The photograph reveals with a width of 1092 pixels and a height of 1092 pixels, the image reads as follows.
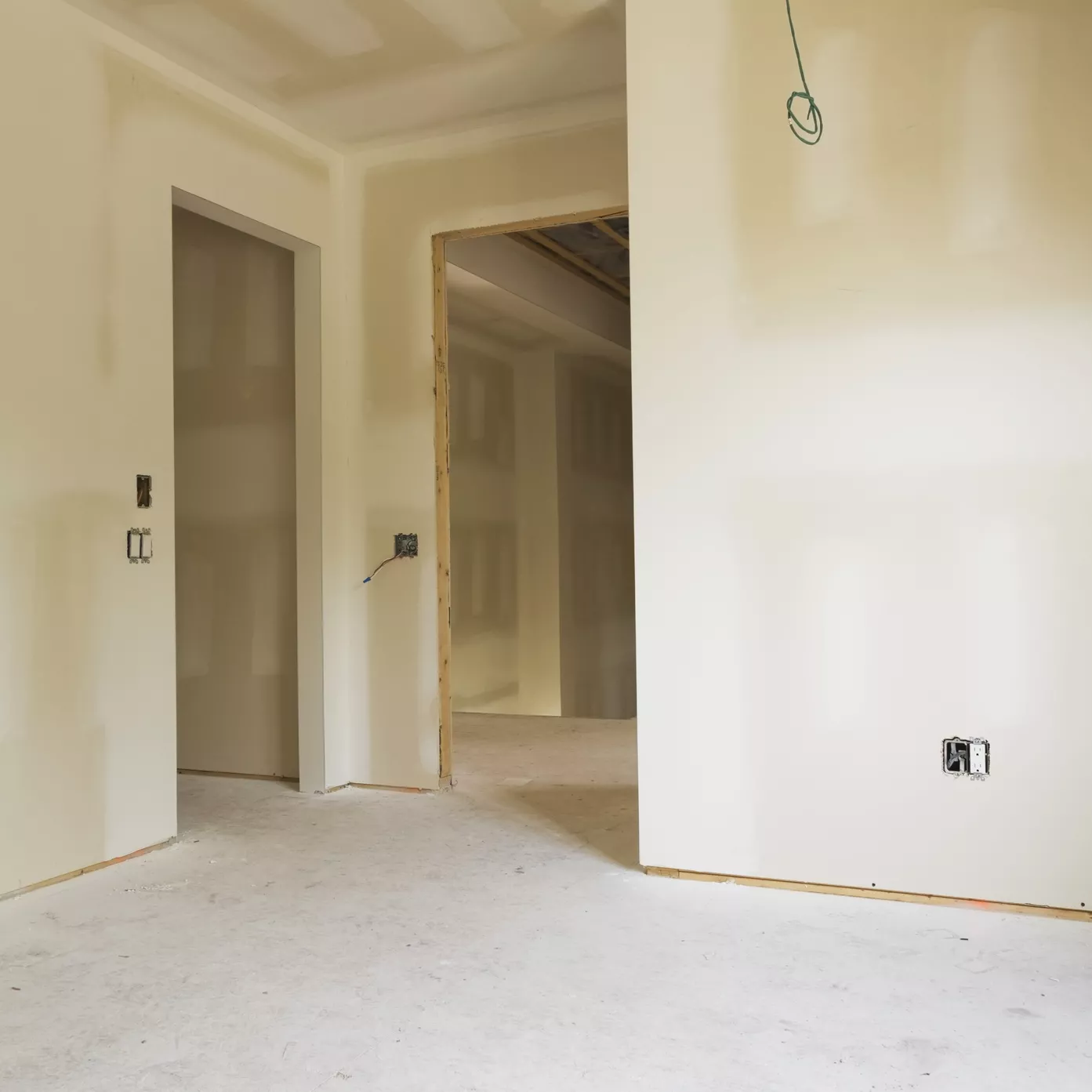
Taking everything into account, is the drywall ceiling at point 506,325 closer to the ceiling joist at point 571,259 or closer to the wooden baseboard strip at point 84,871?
the ceiling joist at point 571,259

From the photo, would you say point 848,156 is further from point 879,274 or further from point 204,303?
point 204,303

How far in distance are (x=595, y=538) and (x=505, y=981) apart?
7.49 metres

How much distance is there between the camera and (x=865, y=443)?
3.11 metres

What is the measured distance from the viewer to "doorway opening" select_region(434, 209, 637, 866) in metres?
6.76

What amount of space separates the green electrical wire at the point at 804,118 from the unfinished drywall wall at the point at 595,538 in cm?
601

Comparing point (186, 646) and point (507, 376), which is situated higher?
point (507, 376)

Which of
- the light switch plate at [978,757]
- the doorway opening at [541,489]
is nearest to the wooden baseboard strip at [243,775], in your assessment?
the doorway opening at [541,489]

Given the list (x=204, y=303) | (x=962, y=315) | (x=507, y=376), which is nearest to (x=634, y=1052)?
(x=962, y=315)

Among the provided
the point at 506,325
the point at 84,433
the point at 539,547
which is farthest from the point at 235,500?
the point at 539,547

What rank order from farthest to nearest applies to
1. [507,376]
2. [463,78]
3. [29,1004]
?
[507,376], [463,78], [29,1004]

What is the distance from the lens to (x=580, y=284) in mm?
7957

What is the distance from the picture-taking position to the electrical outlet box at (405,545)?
4.73 metres

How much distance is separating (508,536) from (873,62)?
628 cm

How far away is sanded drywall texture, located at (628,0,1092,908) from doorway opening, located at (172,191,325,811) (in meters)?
2.17
